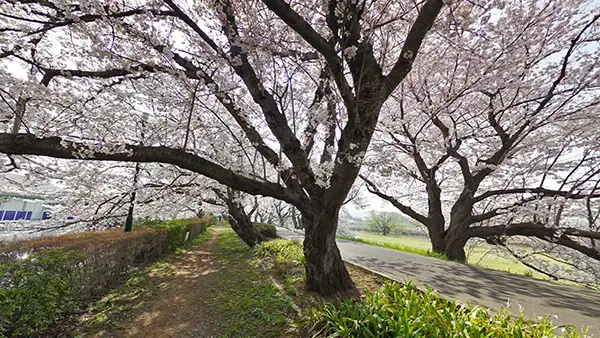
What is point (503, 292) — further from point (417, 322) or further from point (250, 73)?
point (250, 73)

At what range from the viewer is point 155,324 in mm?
4047

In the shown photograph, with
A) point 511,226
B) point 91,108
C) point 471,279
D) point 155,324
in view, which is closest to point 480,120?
point 511,226

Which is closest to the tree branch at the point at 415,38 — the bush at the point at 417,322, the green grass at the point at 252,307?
the bush at the point at 417,322

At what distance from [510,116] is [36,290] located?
36.9 ft

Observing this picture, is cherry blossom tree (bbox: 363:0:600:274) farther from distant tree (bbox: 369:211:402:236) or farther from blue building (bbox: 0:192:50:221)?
distant tree (bbox: 369:211:402:236)

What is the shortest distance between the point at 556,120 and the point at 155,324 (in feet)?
34.1

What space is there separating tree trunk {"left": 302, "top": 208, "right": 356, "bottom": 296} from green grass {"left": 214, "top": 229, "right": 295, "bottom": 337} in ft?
2.09

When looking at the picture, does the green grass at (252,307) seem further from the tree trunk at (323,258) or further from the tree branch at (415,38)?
the tree branch at (415,38)

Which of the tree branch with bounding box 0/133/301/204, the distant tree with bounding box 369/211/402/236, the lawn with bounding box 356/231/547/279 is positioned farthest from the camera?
the distant tree with bounding box 369/211/402/236

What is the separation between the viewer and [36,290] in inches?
125

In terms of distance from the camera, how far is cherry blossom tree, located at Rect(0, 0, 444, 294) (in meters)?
2.99

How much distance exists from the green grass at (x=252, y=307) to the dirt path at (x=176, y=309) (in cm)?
24

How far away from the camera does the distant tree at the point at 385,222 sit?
38.0 m

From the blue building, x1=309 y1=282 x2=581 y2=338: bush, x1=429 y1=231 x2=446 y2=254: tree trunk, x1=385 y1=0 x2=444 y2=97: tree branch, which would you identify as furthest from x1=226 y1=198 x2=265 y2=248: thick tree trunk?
the blue building
